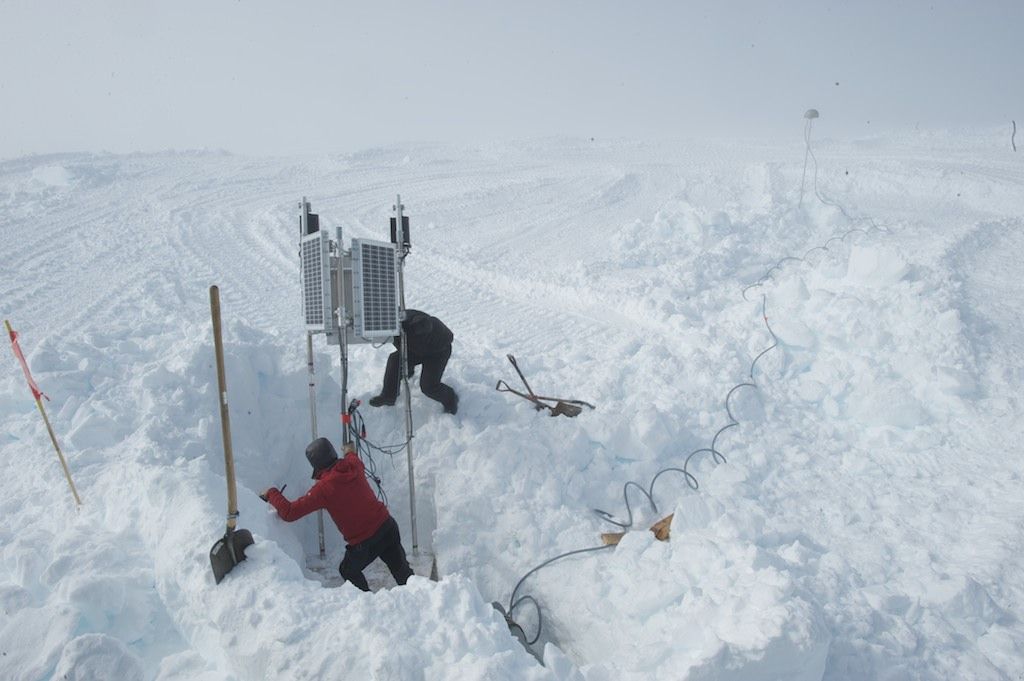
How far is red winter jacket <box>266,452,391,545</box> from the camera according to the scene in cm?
395

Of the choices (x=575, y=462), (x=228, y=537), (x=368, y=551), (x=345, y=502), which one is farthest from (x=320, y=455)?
(x=575, y=462)

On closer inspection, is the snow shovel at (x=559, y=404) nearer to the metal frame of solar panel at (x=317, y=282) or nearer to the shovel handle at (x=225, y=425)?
the metal frame of solar panel at (x=317, y=282)

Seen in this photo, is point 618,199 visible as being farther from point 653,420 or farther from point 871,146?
point 653,420

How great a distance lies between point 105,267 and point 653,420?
9.14 meters

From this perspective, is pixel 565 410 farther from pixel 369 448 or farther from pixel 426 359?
pixel 369 448

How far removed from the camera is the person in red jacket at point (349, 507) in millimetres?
3957

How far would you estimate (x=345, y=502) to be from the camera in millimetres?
4035

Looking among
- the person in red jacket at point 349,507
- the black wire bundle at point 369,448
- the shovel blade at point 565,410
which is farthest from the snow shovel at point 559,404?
the person in red jacket at point 349,507

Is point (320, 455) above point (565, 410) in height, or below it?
above

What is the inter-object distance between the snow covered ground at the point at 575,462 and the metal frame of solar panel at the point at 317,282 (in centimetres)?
111

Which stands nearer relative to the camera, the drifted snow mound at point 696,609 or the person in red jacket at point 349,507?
the drifted snow mound at point 696,609

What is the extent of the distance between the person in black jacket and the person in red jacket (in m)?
1.39

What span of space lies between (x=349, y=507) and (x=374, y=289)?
164 centimetres

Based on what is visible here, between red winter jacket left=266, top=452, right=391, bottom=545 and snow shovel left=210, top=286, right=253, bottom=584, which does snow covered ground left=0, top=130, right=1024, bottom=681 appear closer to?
snow shovel left=210, top=286, right=253, bottom=584
